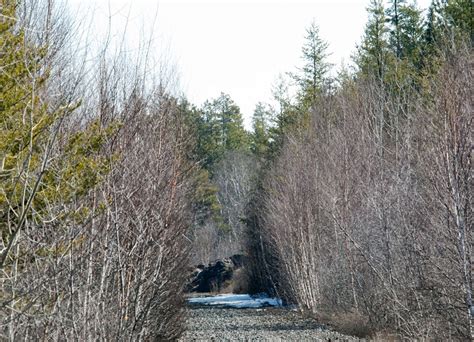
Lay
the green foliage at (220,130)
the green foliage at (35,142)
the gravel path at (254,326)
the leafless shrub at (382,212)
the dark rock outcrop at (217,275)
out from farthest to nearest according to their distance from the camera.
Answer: the green foliage at (220,130)
the dark rock outcrop at (217,275)
the gravel path at (254,326)
the leafless shrub at (382,212)
the green foliage at (35,142)

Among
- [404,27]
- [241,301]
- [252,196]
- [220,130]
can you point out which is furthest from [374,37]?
[220,130]

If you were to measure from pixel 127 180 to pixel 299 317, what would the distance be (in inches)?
780

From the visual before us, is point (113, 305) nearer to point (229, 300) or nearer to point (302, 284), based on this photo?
point (302, 284)

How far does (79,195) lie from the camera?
1023 cm

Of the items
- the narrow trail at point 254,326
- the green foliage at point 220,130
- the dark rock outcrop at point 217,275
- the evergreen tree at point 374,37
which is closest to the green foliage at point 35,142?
the narrow trail at point 254,326

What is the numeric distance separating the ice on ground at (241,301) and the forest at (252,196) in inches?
35.3

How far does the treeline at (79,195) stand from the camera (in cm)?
823

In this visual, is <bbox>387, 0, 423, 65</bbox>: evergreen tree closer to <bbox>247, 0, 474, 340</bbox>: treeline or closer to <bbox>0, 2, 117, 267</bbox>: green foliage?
<bbox>247, 0, 474, 340</bbox>: treeline

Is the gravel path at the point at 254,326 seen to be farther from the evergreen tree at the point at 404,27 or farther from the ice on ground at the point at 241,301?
the evergreen tree at the point at 404,27

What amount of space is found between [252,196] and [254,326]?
2140 centimetres

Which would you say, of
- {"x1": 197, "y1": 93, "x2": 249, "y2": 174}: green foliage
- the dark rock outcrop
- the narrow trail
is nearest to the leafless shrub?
the narrow trail

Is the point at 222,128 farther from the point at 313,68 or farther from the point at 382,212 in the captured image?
the point at 382,212

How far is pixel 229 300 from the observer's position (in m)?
45.3

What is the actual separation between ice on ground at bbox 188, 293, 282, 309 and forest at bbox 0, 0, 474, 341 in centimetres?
90
